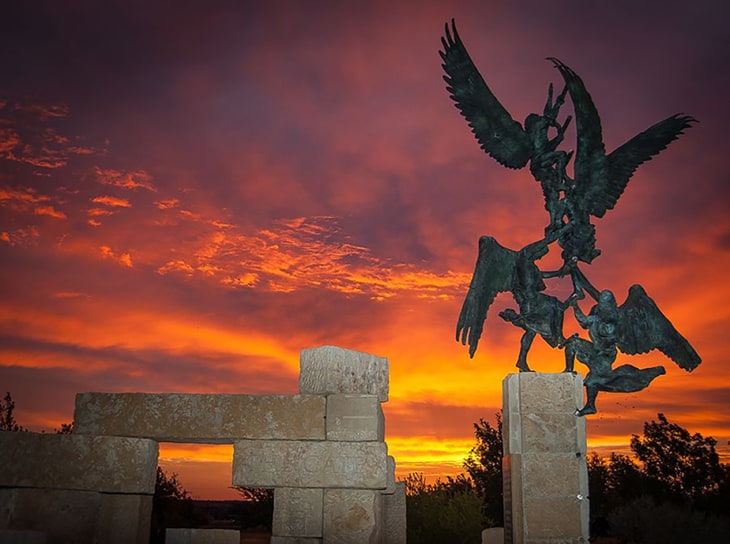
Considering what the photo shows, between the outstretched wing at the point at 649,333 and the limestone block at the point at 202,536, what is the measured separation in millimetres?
5472

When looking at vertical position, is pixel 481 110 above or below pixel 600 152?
above

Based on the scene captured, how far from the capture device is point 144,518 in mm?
9055

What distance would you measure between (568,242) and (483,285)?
128cm

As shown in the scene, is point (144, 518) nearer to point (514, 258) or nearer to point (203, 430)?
point (203, 430)

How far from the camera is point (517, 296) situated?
9.20 metres

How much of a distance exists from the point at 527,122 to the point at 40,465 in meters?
7.87

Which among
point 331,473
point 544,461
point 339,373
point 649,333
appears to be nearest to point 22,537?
point 331,473

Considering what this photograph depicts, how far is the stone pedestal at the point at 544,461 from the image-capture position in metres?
8.12

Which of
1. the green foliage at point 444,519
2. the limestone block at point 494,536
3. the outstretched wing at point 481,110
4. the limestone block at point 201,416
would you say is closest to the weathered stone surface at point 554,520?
the limestone block at point 201,416

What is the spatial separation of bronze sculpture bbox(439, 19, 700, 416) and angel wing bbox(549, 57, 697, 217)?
1 cm

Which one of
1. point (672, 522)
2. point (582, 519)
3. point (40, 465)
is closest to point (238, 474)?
point (40, 465)

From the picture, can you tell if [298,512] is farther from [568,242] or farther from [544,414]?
[568,242]

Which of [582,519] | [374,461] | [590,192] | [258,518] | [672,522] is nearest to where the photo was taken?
[582,519]

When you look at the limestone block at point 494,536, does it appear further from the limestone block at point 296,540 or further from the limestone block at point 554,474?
the limestone block at point 296,540
